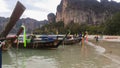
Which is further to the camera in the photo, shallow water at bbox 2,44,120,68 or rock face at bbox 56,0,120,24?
rock face at bbox 56,0,120,24

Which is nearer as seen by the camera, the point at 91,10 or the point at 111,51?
the point at 111,51

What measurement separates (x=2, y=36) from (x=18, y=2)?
6.59m

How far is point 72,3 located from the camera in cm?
15688

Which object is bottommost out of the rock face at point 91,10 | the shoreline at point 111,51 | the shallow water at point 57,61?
the shallow water at point 57,61

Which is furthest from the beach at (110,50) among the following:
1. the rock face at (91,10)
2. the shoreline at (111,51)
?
the rock face at (91,10)

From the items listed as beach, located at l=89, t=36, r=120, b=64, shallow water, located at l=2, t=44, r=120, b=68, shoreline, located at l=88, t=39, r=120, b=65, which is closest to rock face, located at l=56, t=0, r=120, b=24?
beach, located at l=89, t=36, r=120, b=64

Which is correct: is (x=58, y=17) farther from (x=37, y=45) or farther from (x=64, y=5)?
(x=37, y=45)

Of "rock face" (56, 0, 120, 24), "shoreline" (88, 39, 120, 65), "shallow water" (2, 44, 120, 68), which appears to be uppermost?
"rock face" (56, 0, 120, 24)

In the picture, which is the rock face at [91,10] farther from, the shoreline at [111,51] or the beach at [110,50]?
the shoreline at [111,51]

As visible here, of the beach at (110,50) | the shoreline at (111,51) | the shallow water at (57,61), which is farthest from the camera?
the beach at (110,50)

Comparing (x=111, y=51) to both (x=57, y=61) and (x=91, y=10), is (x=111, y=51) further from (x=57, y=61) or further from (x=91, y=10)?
(x=91, y=10)

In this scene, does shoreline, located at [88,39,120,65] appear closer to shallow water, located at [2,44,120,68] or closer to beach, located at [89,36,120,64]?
beach, located at [89,36,120,64]

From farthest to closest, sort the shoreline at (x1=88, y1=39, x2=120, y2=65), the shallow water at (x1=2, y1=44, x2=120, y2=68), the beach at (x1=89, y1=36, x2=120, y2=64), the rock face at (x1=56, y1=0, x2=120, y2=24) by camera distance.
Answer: the rock face at (x1=56, y1=0, x2=120, y2=24), the beach at (x1=89, y1=36, x2=120, y2=64), the shoreline at (x1=88, y1=39, x2=120, y2=65), the shallow water at (x1=2, y1=44, x2=120, y2=68)

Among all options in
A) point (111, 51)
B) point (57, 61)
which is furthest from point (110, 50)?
point (57, 61)
